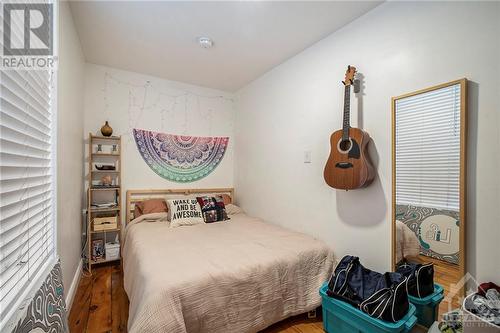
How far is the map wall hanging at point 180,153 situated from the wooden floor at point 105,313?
1.43 m

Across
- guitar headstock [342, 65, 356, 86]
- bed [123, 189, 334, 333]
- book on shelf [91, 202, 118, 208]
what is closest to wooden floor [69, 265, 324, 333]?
bed [123, 189, 334, 333]

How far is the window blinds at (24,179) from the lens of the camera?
89cm

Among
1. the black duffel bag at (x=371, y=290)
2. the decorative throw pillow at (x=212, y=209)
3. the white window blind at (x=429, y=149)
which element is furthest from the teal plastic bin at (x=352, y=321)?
the decorative throw pillow at (x=212, y=209)

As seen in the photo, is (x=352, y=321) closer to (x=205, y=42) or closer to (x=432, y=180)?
A: (x=432, y=180)

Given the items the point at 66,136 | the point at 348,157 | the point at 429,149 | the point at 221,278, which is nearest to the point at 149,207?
the point at 66,136

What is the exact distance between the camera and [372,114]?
1.77 meters

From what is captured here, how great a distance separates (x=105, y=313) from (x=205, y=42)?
249 centimetres

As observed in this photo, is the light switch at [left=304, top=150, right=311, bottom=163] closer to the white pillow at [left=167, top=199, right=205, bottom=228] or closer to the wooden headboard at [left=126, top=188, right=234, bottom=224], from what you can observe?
the white pillow at [left=167, top=199, right=205, bottom=228]

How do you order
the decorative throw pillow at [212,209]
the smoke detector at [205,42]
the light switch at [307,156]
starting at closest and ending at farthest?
the smoke detector at [205,42]
the light switch at [307,156]
the decorative throw pillow at [212,209]

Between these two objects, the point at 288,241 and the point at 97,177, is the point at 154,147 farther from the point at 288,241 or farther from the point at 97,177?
the point at 288,241

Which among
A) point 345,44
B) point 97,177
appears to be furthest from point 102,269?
point 345,44

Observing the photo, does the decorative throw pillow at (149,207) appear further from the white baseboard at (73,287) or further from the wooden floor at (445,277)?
the wooden floor at (445,277)

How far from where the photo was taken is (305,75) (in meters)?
2.36

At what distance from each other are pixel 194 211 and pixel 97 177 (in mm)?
1258
